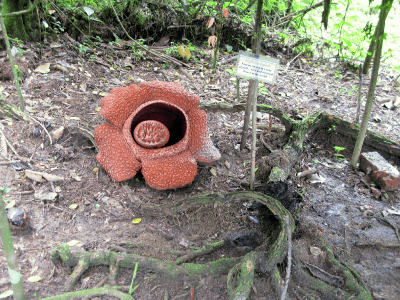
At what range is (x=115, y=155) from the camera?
245cm

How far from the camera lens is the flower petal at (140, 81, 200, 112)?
8.57ft

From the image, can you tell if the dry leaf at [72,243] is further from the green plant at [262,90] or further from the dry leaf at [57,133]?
the green plant at [262,90]

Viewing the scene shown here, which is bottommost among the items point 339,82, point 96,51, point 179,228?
point 179,228

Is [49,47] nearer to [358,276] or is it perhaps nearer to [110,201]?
[110,201]

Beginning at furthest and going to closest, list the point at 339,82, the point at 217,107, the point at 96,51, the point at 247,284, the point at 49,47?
the point at 339,82
the point at 96,51
the point at 49,47
the point at 217,107
the point at 247,284

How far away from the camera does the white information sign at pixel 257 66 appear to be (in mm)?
2303

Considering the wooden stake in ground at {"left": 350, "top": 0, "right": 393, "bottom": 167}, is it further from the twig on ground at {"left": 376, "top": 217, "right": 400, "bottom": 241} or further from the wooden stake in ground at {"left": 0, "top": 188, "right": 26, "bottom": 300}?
the wooden stake in ground at {"left": 0, "top": 188, "right": 26, "bottom": 300}

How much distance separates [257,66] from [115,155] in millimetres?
1307

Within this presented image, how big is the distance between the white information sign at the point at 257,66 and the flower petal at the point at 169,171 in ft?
2.72

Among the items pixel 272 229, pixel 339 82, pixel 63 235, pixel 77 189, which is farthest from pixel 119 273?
pixel 339 82

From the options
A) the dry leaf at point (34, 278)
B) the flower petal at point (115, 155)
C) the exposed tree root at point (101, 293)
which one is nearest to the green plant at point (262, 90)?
the flower petal at point (115, 155)

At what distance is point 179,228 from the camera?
7.66 feet

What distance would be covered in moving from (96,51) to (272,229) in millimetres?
3574

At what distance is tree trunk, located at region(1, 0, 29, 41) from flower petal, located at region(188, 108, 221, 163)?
8.62ft
